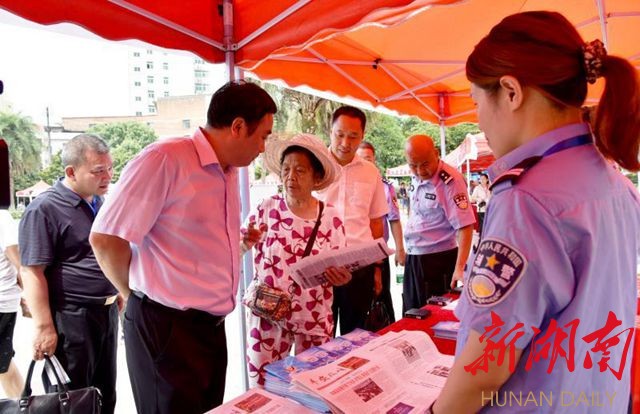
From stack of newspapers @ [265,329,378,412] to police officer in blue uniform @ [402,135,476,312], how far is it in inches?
73.7

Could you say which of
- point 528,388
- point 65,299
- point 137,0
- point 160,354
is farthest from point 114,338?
point 528,388

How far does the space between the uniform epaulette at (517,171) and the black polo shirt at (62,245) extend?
197cm

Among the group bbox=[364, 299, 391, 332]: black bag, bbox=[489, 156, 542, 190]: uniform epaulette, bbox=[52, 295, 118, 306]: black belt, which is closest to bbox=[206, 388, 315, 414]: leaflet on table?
bbox=[489, 156, 542, 190]: uniform epaulette

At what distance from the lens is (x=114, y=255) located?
4.61ft

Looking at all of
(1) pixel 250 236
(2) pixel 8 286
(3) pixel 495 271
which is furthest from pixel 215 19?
(3) pixel 495 271

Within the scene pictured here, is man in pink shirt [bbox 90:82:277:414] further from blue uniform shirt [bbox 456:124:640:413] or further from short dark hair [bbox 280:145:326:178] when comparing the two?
blue uniform shirt [bbox 456:124:640:413]

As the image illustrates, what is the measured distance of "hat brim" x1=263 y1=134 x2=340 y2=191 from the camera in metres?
2.05

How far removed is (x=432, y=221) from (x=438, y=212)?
0.08m

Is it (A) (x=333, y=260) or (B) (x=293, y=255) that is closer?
(A) (x=333, y=260)

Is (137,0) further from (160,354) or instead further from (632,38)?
(632,38)

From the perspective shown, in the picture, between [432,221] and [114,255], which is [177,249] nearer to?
[114,255]

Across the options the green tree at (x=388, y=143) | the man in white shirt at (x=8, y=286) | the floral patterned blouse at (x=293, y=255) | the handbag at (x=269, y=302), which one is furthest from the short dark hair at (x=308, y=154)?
the green tree at (x=388, y=143)

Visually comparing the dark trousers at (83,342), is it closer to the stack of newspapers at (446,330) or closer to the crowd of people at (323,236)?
the crowd of people at (323,236)

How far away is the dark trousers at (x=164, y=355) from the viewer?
4.67 feet
